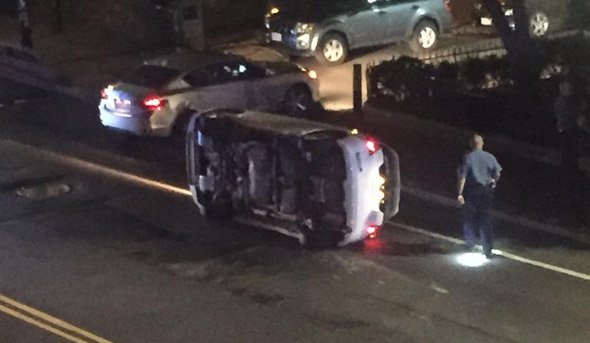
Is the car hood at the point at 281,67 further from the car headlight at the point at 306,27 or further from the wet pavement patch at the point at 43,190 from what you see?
the wet pavement patch at the point at 43,190

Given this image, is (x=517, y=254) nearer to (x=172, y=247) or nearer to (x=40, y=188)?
(x=172, y=247)

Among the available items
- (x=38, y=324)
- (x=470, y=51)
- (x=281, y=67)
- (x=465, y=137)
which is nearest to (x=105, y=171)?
(x=281, y=67)

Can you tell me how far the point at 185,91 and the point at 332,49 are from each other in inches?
298

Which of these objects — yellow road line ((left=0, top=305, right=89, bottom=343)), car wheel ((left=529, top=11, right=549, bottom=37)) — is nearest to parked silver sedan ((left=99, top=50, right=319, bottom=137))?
yellow road line ((left=0, top=305, right=89, bottom=343))

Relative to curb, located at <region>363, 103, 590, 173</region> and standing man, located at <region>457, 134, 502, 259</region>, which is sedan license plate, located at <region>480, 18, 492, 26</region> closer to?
curb, located at <region>363, 103, 590, 173</region>

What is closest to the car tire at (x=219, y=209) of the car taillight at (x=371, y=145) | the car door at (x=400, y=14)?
the car taillight at (x=371, y=145)

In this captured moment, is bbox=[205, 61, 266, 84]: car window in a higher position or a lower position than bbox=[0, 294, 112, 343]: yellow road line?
higher

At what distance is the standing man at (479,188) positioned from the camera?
44.6 feet

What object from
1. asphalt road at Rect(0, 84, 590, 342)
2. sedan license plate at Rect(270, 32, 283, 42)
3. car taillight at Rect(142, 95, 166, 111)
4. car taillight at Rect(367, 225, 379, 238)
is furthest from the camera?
sedan license plate at Rect(270, 32, 283, 42)

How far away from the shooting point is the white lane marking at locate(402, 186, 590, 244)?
14938mm

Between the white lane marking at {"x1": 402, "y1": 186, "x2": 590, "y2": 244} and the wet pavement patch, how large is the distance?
494 centimetres

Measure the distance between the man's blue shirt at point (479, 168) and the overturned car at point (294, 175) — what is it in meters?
1.00

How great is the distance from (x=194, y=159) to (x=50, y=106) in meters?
8.76

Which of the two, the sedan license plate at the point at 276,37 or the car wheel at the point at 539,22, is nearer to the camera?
the sedan license plate at the point at 276,37
